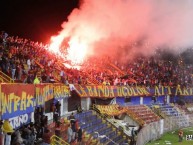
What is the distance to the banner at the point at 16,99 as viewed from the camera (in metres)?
13.4

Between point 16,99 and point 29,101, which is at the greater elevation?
point 16,99

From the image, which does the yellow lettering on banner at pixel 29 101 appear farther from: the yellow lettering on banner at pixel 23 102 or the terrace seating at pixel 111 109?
the terrace seating at pixel 111 109

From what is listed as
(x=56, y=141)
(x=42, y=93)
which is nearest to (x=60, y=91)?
(x=42, y=93)

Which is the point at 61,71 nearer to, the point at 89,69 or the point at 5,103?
the point at 89,69

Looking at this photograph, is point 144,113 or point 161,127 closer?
point 161,127

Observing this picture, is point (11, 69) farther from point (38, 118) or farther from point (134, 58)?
point (134, 58)

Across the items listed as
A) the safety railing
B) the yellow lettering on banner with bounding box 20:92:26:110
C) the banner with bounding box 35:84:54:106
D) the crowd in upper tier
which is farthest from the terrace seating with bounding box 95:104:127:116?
the yellow lettering on banner with bounding box 20:92:26:110

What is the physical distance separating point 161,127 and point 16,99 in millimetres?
23164

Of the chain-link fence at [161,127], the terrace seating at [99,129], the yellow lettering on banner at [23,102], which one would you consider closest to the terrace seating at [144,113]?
the chain-link fence at [161,127]

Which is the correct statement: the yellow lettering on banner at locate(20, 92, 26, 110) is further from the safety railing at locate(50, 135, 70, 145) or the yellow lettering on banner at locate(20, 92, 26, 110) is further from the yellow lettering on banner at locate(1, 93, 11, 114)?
the safety railing at locate(50, 135, 70, 145)

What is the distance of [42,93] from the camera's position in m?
19.0

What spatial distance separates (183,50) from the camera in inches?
2196

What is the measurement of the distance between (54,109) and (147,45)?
33.5m

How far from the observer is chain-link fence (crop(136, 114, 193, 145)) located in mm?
29603
